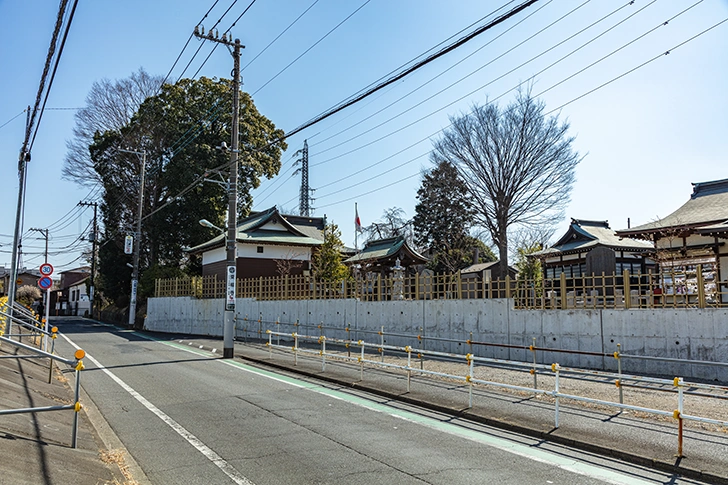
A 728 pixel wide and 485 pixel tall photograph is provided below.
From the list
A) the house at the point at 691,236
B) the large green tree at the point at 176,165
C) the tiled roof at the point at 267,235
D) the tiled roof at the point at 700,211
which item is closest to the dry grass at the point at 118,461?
the house at the point at 691,236

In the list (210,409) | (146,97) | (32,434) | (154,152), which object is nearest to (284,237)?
(154,152)

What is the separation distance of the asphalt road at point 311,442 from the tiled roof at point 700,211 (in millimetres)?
15230

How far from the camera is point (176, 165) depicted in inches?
1486

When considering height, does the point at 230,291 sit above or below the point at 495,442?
above

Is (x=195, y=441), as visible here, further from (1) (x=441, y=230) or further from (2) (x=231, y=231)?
(1) (x=441, y=230)

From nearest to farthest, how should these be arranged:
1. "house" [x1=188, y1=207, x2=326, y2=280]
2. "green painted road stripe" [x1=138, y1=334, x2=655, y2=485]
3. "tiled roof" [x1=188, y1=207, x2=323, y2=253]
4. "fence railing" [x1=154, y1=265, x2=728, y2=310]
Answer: "green painted road stripe" [x1=138, y1=334, x2=655, y2=485], "fence railing" [x1=154, y1=265, x2=728, y2=310], "house" [x1=188, y1=207, x2=326, y2=280], "tiled roof" [x1=188, y1=207, x2=323, y2=253]

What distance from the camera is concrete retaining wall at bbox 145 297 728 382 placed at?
12.7 m

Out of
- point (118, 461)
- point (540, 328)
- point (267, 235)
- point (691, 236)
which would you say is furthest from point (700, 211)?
point (267, 235)

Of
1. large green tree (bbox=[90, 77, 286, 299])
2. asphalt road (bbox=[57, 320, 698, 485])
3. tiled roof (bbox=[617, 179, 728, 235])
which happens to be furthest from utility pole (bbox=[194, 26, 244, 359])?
large green tree (bbox=[90, 77, 286, 299])

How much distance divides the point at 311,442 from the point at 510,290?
10.8m

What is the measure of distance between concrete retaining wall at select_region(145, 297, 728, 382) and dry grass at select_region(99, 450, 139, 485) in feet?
25.0

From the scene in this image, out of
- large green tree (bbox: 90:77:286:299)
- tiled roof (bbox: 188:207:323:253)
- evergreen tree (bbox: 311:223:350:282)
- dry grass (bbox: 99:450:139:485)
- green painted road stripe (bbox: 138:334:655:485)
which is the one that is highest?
large green tree (bbox: 90:77:286:299)

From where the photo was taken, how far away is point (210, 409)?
936 centimetres

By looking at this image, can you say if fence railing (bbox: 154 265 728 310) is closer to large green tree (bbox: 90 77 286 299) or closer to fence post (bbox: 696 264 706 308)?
fence post (bbox: 696 264 706 308)
